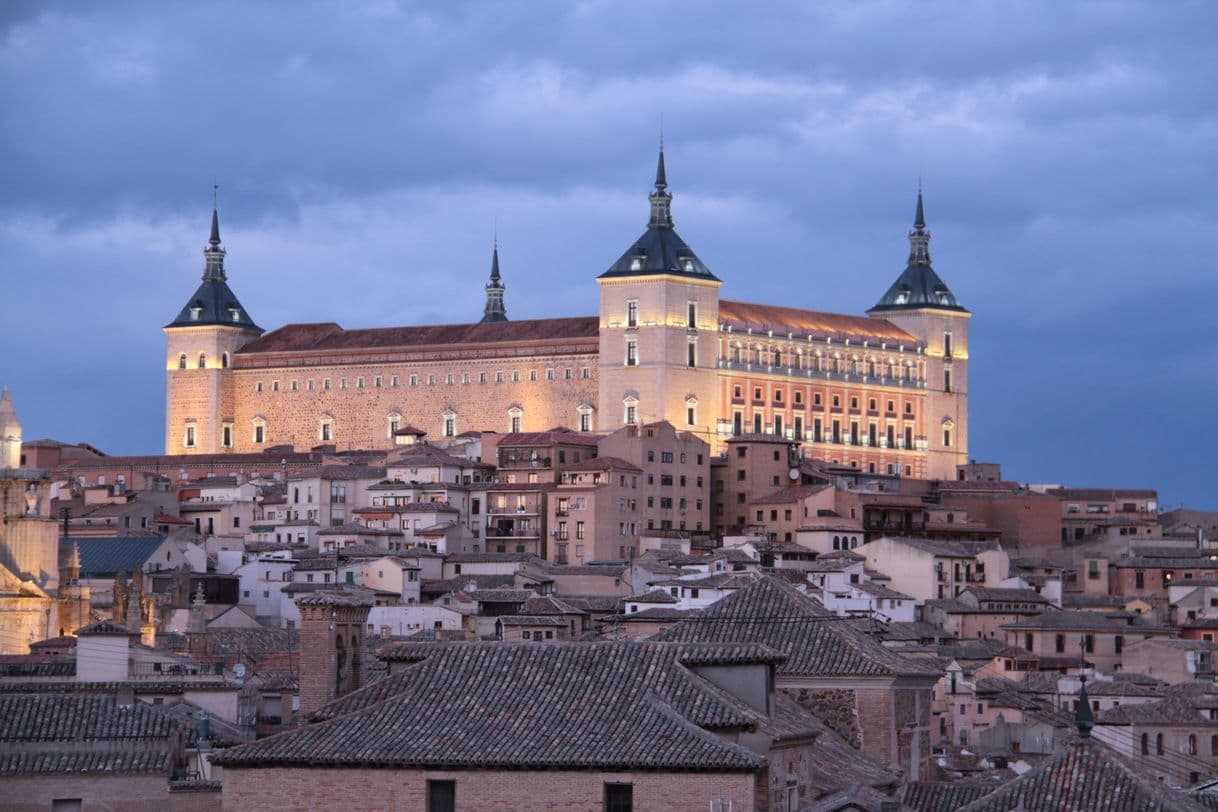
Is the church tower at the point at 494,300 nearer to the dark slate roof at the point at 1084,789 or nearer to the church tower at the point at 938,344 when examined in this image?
the church tower at the point at 938,344

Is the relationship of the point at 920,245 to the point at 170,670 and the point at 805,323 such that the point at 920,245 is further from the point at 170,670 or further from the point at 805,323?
the point at 170,670

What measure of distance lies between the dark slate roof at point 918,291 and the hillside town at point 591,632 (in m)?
12.6

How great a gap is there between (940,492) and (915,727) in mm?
98790

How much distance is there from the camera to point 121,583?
75562 millimetres

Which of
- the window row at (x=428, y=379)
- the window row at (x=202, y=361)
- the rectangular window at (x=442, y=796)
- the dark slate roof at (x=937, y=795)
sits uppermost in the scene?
the window row at (x=202, y=361)

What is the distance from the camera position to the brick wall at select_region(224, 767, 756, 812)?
78.9 feet

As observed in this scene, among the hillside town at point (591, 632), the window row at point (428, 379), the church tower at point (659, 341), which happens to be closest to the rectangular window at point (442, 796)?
the hillside town at point (591, 632)

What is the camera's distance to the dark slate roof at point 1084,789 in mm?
24641

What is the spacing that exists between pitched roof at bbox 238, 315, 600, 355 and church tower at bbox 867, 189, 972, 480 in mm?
19458

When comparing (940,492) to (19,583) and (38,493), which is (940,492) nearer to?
(38,493)

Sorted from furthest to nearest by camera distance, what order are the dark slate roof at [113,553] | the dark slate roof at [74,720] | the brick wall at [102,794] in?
the dark slate roof at [113,553] < the dark slate roof at [74,720] < the brick wall at [102,794]

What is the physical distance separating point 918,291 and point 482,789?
133 m

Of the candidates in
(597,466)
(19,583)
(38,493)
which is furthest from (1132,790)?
(597,466)

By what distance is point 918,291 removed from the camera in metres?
156
